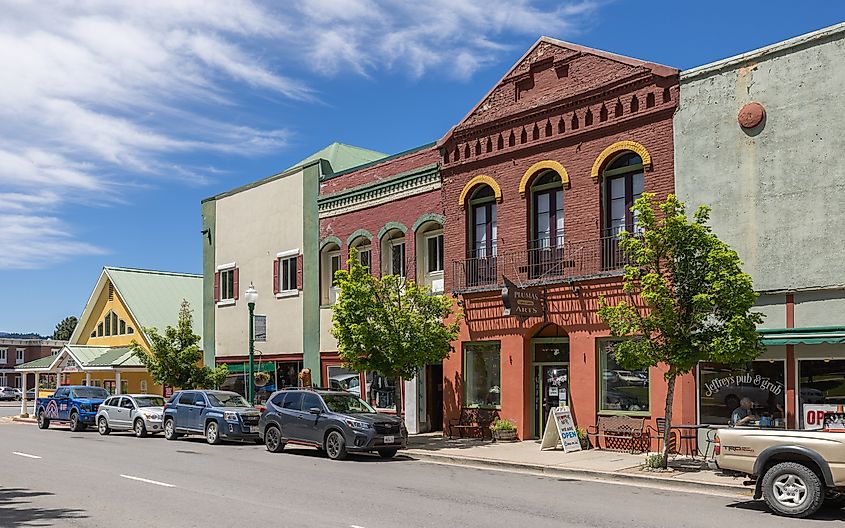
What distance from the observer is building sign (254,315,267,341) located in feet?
102

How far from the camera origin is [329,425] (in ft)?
68.7

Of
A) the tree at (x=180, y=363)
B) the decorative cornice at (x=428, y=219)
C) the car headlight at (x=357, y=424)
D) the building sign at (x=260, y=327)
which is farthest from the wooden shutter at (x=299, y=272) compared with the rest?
the car headlight at (x=357, y=424)

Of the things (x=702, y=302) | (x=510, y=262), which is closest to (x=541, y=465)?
(x=702, y=302)

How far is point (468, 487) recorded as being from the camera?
15.6 m

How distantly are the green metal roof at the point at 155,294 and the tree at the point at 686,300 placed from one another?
3126 cm

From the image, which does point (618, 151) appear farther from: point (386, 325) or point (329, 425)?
point (329, 425)

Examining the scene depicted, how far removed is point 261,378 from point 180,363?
3476mm

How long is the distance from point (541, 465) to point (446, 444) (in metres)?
5.19

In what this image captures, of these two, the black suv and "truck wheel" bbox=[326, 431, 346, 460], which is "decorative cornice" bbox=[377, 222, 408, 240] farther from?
"truck wheel" bbox=[326, 431, 346, 460]

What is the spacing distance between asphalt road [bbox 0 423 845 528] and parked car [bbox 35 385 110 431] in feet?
42.0

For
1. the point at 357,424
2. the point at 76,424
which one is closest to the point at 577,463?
the point at 357,424

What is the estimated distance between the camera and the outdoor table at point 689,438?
19.1m

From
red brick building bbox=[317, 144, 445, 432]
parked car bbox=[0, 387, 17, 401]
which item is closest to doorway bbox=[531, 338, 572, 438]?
red brick building bbox=[317, 144, 445, 432]

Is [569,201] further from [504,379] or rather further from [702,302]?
[702,302]
